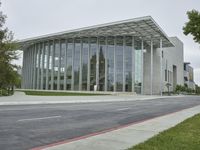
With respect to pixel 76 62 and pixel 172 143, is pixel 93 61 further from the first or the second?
pixel 172 143

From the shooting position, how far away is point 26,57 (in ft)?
284

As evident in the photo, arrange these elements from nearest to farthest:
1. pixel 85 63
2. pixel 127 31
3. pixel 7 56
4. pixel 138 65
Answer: pixel 7 56, pixel 127 31, pixel 85 63, pixel 138 65

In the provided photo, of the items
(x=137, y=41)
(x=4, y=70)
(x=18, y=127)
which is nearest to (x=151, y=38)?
(x=137, y=41)

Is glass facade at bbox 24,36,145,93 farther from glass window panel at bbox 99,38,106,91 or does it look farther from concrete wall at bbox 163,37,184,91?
concrete wall at bbox 163,37,184,91

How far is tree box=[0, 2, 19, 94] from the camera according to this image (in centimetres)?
3353

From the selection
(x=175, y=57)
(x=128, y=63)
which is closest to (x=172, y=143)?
(x=128, y=63)

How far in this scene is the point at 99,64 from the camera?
6450 cm

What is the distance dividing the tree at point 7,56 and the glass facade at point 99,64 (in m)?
28.9

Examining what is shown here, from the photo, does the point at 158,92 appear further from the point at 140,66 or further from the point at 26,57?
the point at 26,57

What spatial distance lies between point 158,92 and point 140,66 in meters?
11.9

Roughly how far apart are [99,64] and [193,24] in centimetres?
4797

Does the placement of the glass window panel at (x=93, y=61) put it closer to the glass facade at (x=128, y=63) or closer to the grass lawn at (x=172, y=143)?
the glass facade at (x=128, y=63)

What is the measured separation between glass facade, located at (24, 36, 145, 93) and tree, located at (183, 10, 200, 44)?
46.0m

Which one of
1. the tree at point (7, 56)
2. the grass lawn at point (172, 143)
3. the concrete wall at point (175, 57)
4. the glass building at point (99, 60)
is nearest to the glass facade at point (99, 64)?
the glass building at point (99, 60)
